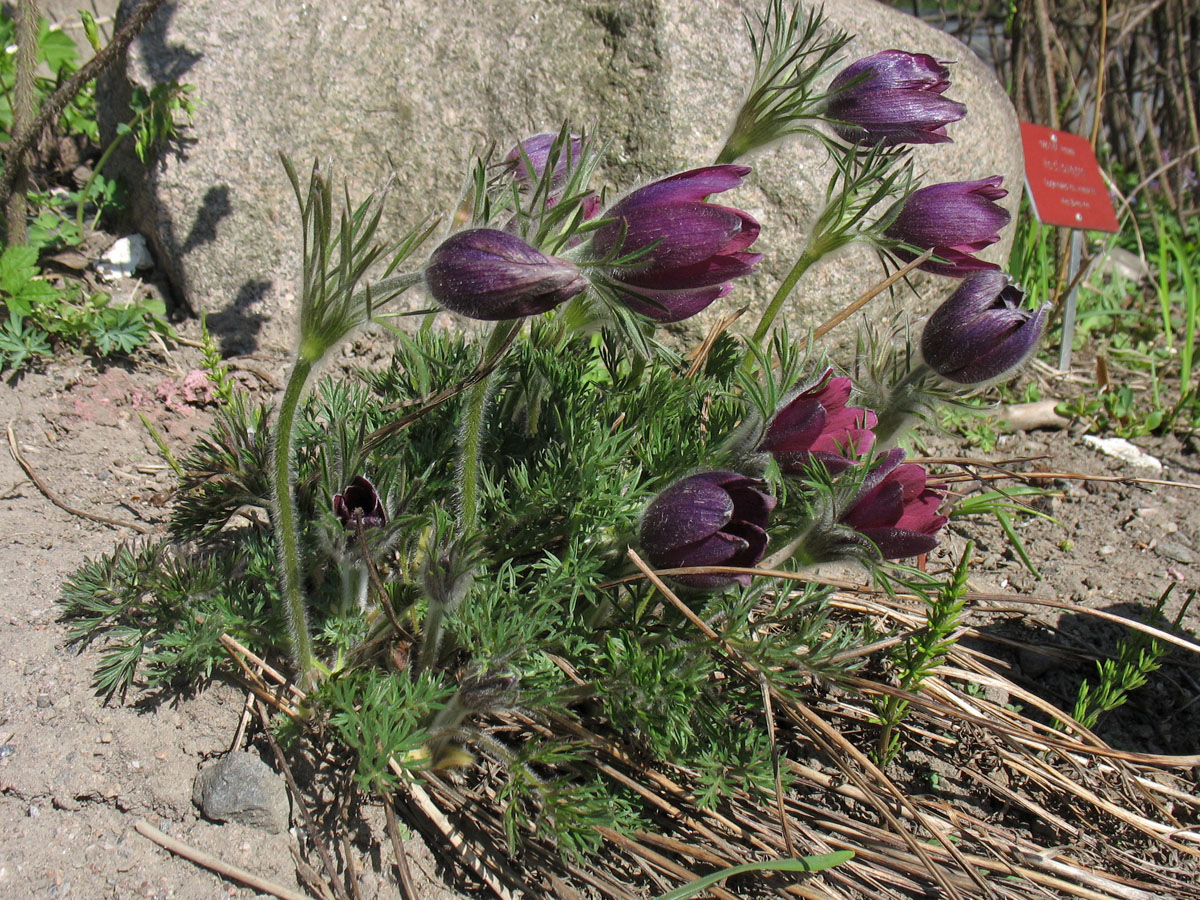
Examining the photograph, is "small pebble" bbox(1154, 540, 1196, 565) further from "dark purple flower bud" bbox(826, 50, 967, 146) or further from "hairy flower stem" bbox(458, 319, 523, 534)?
"hairy flower stem" bbox(458, 319, 523, 534)

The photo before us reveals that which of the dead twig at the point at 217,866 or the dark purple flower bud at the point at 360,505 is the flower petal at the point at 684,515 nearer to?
the dark purple flower bud at the point at 360,505

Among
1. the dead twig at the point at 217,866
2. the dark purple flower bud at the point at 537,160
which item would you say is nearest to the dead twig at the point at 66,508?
the dead twig at the point at 217,866

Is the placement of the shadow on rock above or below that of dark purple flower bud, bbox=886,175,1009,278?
below

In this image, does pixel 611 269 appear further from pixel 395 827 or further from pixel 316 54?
pixel 316 54

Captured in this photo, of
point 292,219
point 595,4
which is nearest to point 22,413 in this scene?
point 292,219

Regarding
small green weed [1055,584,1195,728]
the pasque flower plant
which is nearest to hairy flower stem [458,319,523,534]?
the pasque flower plant

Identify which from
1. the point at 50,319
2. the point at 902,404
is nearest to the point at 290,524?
the point at 902,404
